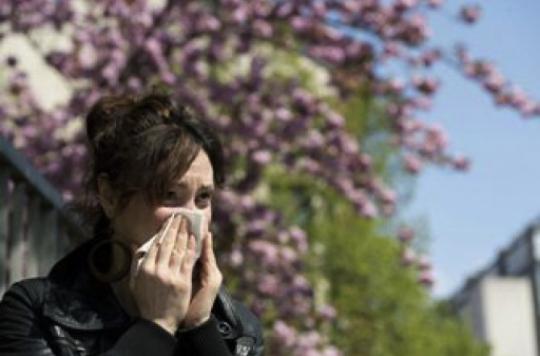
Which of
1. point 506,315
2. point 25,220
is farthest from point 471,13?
point 506,315

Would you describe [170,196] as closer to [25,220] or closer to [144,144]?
[144,144]

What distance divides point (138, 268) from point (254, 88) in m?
8.21

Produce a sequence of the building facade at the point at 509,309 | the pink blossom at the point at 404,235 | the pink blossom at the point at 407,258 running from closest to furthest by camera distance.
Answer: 1. the pink blossom at the point at 407,258
2. the pink blossom at the point at 404,235
3. the building facade at the point at 509,309

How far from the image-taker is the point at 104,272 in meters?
2.81

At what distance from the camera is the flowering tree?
10.2 meters

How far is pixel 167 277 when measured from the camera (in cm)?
261

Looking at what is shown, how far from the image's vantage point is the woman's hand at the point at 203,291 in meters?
2.73

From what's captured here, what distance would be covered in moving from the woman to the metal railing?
1051mm

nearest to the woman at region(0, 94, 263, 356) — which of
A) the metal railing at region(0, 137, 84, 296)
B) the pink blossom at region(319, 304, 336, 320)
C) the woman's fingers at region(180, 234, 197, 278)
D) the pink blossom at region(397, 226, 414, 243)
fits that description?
the woman's fingers at region(180, 234, 197, 278)

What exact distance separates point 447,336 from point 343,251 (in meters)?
7.37

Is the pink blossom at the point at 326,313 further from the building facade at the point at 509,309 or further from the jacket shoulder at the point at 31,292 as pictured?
the building facade at the point at 509,309

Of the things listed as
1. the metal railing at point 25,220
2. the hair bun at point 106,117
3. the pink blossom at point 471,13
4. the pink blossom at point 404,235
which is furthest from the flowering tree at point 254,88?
the hair bun at point 106,117

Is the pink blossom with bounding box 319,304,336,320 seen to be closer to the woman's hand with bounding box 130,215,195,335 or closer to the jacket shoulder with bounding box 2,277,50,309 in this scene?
the jacket shoulder with bounding box 2,277,50,309

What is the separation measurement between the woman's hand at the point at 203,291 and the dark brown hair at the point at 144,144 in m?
0.16
